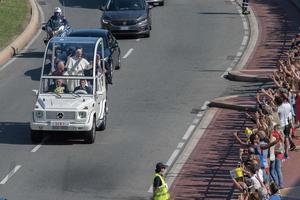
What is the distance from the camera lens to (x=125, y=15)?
4266cm

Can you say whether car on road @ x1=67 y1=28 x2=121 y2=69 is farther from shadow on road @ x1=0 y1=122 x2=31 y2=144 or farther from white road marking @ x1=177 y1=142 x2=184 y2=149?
white road marking @ x1=177 y1=142 x2=184 y2=149

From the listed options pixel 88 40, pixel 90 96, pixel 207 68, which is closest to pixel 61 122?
pixel 90 96

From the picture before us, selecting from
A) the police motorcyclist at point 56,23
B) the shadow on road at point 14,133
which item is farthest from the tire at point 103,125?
the police motorcyclist at point 56,23

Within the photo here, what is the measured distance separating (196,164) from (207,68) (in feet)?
40.4

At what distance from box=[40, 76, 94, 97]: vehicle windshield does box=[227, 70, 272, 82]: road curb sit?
27.2 ft

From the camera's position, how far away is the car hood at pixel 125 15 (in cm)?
4247

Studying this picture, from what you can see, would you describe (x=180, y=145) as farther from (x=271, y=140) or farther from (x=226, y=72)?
(x=226, y=72)

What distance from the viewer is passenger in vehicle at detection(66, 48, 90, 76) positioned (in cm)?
2820

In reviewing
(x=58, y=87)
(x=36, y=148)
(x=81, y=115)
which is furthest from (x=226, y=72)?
(x=36, y=148)

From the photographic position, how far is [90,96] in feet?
90.8

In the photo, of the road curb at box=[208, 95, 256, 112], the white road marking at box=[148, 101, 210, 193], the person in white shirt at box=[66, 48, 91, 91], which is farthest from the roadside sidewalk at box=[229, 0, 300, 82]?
the person in white shirt at box=[66, 48, 91, 91]

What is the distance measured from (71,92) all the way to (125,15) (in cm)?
1518

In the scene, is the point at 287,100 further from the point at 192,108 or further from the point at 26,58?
the point at 26,58

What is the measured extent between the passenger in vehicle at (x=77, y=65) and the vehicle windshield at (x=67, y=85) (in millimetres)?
254
